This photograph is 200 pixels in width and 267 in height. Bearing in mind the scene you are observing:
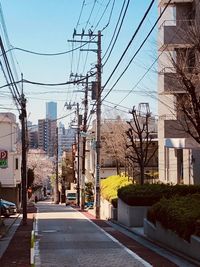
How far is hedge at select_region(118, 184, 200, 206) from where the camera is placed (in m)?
25.2

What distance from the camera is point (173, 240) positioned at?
16188 mm

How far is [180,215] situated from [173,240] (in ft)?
3.81

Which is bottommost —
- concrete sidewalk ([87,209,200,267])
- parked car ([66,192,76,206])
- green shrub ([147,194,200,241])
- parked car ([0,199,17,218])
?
parked car ([66,192,76,206])

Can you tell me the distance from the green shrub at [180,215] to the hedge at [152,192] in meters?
5.75

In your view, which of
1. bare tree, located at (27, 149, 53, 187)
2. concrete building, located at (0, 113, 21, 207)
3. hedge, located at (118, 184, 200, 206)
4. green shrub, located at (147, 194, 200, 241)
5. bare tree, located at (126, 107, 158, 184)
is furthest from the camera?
bare tree, located at (27, 149, 53, 187)

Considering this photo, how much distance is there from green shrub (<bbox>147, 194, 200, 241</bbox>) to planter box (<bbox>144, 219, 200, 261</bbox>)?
0.18 metres

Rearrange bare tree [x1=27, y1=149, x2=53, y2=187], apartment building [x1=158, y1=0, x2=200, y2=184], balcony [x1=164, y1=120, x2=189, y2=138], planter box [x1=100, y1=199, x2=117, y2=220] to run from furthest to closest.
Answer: bare tree [x1=27, y1=149, x2=53, y2=187] → planter box [x1=100, y1=199, x2=117, y2=220] → balcony [x1=164, y1=120, x2=189, y2=138] → apartment building [x1=158, y1=0, x2=200, y2=184]

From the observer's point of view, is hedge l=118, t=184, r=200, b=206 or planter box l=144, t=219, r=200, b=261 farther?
hedge l=118, t=184, r=200, b=206

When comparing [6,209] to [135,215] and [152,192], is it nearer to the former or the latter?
[135,215]

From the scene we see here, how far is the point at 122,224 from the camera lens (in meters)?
→ 28.6

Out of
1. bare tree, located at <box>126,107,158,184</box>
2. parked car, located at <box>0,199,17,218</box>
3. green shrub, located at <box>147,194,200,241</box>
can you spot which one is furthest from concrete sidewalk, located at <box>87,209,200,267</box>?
parked car, located at <box>0,199,17,218</box>

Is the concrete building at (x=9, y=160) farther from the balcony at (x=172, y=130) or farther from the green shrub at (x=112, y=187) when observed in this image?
the balcony at (x=172, y=130)

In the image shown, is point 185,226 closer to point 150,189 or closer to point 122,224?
point 150,189

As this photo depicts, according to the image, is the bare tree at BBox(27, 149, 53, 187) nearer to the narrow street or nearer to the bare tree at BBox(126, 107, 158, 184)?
the bare tree at BBox(126, 107, 158, 184)
